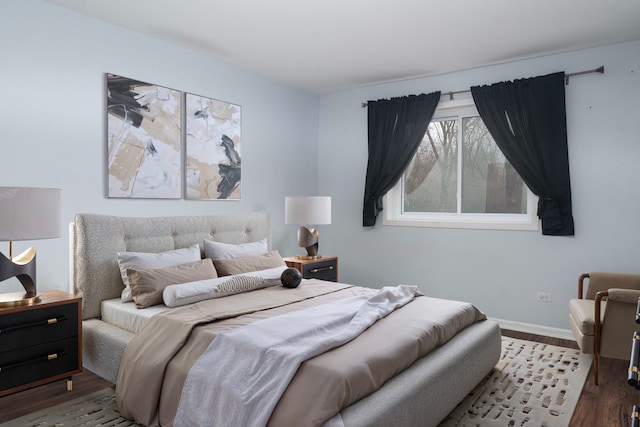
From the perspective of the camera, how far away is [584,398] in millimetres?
2664

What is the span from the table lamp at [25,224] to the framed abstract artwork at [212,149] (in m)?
1.48

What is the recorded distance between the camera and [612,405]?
2.57 metres

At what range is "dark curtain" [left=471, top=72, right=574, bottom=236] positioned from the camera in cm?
392

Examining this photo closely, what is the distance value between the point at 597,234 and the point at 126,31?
444cm

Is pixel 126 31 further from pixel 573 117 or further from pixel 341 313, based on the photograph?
pixel 573 117

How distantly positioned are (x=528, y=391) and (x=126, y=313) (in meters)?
2.68

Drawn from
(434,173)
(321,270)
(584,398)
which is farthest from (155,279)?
(434,173)

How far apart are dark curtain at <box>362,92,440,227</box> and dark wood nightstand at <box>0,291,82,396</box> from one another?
128 inches

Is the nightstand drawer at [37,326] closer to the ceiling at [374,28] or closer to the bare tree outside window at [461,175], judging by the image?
the ceiling at [374,28]

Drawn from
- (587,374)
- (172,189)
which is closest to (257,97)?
(172,189)

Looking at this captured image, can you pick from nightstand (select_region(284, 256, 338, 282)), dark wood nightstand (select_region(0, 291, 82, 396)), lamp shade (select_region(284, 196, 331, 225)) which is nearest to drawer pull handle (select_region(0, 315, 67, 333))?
dark wood nightstand (select_region(0, 291, 82, 396))

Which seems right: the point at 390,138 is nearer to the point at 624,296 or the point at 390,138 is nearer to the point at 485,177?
the point at 485,177

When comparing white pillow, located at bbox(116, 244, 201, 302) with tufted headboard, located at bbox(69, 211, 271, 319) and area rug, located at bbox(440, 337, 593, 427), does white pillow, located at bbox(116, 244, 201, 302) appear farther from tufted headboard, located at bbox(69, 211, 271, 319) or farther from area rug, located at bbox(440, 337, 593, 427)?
area rug, located at bbox(440, 337, 593, 427)

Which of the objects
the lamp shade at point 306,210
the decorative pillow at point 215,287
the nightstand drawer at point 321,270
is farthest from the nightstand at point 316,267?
the decorative pillow at point 215,287
